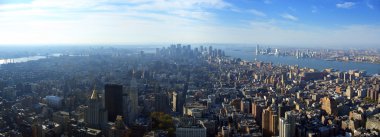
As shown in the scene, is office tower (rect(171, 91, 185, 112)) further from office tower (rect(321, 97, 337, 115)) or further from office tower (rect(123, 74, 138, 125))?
office tower (rect(321, 97, 337, 115))

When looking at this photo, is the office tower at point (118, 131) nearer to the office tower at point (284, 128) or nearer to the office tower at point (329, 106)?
→ the office tower at point (284, 128)

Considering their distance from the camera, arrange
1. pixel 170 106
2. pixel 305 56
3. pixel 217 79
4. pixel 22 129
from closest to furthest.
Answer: pixel 22 129, pixel 170 106, pixel 217 79, pixel 305 56

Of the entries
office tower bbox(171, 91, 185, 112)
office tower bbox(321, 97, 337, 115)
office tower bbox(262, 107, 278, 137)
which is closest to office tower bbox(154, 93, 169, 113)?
office tower bbox(171, 91, 185, 112)

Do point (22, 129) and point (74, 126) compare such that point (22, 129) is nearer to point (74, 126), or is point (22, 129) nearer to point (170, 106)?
point (74, 126)

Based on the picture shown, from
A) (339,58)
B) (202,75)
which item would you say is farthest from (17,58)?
(339,58)

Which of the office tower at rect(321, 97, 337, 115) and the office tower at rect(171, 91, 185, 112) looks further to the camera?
the office tower at rect(171, 91, 185, 112)

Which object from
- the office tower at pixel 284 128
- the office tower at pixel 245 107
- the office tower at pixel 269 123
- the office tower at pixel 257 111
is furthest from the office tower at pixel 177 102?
the office tower at pixel 284 128

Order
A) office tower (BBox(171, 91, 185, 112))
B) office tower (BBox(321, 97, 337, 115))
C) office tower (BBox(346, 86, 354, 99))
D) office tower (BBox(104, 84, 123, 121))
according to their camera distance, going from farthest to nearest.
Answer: office tower (BBox(346, 86, 354, 99))
office tower (BBox(171, 91, 185, 112))
office tower (BBox(321, 97, 337, 115))
office tower (BBox(104, 84, 123, 121))

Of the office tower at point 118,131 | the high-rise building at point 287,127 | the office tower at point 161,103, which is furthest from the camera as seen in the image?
the office tower at point 161,103
